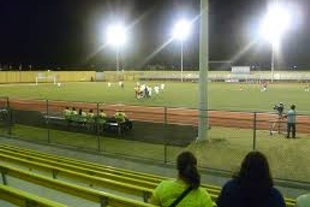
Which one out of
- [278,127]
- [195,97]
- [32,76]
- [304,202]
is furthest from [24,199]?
[32,76]

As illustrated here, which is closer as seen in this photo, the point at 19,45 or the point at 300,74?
the point at 300,74

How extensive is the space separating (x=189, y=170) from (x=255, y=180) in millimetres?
828

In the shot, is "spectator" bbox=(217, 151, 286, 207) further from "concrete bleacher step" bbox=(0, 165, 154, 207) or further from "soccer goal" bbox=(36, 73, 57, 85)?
"soccer goal" bbox=(36, 73, 57, 85)

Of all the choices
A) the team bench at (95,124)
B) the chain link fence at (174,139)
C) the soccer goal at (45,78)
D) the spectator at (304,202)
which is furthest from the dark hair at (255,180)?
the soccer goal at (45,78)

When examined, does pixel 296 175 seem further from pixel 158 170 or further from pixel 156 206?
pixel 156 206

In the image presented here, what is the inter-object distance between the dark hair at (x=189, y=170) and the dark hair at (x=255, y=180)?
642mm

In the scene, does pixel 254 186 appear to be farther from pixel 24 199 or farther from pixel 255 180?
pixel 24 199

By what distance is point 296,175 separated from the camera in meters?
15.6

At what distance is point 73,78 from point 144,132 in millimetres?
76723

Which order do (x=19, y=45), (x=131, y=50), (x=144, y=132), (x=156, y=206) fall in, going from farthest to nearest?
(x=131, y=50) → (x=19, y=45) → (x=144, y=132) → (x=156, y=206)

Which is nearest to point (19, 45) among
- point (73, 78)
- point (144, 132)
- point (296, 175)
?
point (73, 78)

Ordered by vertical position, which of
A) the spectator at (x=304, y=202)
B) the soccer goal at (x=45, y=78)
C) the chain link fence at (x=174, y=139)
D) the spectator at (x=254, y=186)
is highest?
the soccer goal at (x=45, y=78)

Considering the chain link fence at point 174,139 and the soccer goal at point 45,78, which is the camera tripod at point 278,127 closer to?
the chain link fence at point 174,139

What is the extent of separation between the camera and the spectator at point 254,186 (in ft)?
15.4
